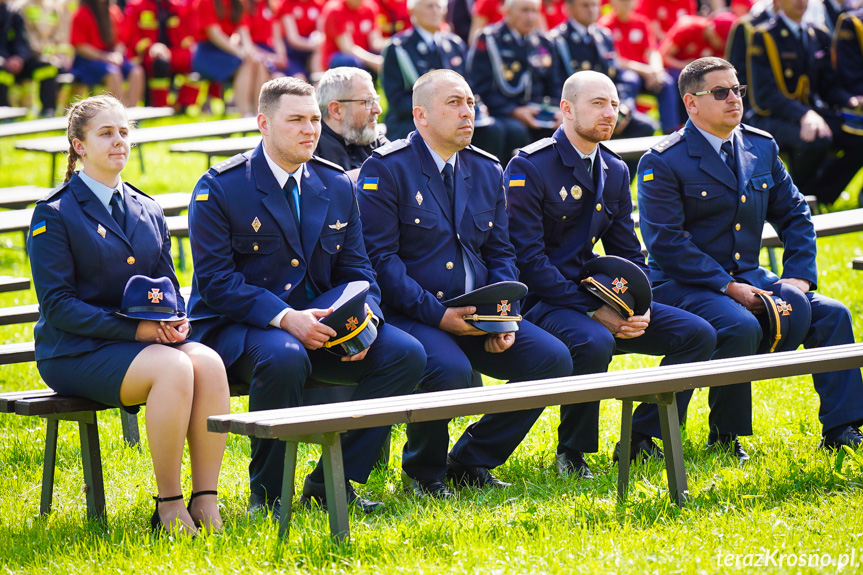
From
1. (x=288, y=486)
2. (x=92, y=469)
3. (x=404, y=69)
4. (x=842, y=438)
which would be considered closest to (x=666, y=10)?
(x=404, y=69)

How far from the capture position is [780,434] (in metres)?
5.31

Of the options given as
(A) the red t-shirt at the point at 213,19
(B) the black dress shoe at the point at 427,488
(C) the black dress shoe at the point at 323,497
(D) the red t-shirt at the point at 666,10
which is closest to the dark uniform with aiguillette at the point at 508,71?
(A) the red t-shirt at the point at 213,19

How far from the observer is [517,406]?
3965 millimetres

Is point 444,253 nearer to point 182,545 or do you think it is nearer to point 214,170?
point 214,170

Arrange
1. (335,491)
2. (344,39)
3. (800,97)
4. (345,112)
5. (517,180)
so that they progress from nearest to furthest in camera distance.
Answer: (335,491)
(517,180)
(345,112)
(800,97)
(344,39)

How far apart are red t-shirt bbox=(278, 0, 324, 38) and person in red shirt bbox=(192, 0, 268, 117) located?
20.1 inches

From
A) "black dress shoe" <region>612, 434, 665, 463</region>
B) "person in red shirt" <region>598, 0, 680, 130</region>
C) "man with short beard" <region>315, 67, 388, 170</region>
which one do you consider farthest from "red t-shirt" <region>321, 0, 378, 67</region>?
"black dress shoe" <region>612, 434, 665, 463</region>

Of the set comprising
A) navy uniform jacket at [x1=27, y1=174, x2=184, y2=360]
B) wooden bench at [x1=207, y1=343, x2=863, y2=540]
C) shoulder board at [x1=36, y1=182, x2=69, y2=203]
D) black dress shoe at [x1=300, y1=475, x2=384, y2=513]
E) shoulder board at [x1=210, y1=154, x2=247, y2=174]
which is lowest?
black dress shoe at [x1=300, y1=475, x2=384, y2=513]

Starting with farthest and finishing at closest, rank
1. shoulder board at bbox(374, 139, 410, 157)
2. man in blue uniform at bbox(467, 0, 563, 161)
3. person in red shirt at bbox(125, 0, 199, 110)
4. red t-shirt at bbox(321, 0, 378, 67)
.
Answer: person in red shirt at bbox(125, 0, 199, 110) < red t-shirt at bbox(321, 0, 378, 67) < man in blue uniform at bbox(467, 0, 563, 161) < shoulder board at bbox(374, 139, 410, 157)

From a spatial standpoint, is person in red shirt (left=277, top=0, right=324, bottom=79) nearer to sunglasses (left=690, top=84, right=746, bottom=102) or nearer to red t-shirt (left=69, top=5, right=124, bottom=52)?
red t-shirt (left=69, top=5, right=124, bottom=52)

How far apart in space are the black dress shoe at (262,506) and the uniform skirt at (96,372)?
0.56 metres

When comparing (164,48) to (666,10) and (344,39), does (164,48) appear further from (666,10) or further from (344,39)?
(666,10)

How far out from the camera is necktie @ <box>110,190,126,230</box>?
4281 millimetres

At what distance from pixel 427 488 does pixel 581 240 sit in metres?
1.42
